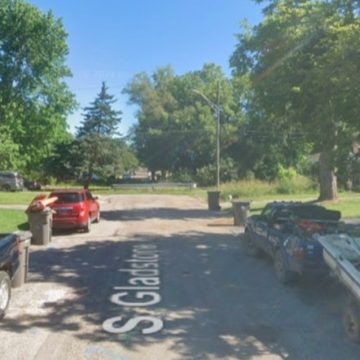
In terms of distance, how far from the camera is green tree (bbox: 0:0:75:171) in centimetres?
3450

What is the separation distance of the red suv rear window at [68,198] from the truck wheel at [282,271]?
29.6 feet

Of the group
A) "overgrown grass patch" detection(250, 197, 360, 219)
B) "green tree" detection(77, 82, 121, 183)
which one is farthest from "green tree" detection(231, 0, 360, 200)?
"green tree" detection(77, 82, 121, 183)

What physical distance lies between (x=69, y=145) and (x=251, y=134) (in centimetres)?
2060

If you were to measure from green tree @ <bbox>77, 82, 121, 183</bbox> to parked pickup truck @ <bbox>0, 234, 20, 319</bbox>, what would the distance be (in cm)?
4132

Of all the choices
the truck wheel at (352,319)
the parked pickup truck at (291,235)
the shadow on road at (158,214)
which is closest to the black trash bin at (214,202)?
the shadow on road at (158,214)

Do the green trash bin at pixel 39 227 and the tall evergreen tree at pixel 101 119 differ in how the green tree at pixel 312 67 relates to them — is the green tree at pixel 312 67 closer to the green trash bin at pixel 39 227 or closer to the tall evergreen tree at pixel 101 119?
the green trash bin at pixel 39 227

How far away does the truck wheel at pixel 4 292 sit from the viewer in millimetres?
7164

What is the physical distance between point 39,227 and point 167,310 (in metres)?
7.55

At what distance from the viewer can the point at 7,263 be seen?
7.66m

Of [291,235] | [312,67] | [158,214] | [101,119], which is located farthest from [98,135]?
[291,235]

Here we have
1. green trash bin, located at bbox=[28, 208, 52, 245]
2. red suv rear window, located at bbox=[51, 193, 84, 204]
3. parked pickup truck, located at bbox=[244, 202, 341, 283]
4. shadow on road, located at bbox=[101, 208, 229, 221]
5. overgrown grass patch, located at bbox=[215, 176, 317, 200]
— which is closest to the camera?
parked pickup truck, located at bbox=[244, 202, 341, 283]

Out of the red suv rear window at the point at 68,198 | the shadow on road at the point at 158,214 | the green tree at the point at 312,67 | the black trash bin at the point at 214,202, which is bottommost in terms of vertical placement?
the shadow on road at the point at 158,214

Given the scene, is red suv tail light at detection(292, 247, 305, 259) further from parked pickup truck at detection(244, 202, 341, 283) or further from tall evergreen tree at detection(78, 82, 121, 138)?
tall evergreen tree at detection(78, 82, 121, 138)

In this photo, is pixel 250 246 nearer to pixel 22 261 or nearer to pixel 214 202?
pixel 22 261
